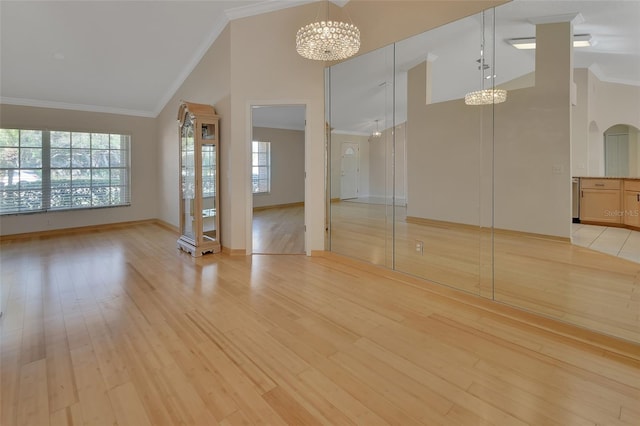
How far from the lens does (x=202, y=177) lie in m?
4.55

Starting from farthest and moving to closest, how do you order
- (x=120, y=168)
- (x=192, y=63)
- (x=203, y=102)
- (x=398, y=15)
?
(x=120, y=168) → (x=192, y=63) → (x=203, y=102) → (x=398, y=15)

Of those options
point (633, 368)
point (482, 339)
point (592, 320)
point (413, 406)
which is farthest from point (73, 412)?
point (592, 320)

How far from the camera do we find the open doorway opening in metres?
8.32

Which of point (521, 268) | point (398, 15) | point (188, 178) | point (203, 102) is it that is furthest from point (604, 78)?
point (203, 102)

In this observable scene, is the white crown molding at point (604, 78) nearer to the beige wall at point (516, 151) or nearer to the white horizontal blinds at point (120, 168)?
the beige wall at point (516, 151)

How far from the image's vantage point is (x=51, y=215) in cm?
611

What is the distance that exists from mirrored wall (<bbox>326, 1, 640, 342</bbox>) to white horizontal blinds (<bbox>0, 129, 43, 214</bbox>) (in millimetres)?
6186

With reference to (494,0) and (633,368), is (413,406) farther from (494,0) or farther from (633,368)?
(494,0)

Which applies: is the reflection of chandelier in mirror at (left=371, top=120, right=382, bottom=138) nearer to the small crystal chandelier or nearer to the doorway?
the doorway

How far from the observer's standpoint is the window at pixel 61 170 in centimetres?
565

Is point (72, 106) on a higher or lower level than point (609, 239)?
higher

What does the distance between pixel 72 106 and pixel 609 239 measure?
8.68 m

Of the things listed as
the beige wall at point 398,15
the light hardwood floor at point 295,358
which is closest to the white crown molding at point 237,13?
the beige wall at point 398,15

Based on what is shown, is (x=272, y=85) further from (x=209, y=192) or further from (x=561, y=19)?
(x=561, y=19)
